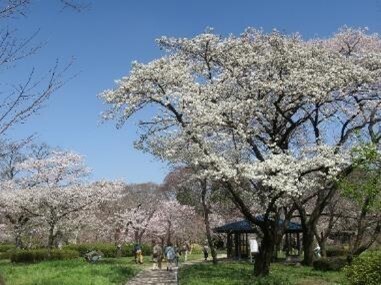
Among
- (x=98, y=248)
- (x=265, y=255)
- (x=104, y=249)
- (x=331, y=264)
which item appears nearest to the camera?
(x=265, y=255)

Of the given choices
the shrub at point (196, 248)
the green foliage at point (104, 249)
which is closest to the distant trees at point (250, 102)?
the green foliage at point (104, 249)

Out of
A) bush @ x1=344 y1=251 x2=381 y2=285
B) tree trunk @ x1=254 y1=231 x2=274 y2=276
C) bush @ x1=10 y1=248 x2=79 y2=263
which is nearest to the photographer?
bush @ x1=344 y1=251 x2=381 y2=285

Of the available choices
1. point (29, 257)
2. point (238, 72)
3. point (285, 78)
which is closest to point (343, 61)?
point (285, 78)

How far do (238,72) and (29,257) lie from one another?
25.2m

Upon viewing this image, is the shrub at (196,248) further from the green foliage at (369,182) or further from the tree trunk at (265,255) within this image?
the green foliage at (369,182)

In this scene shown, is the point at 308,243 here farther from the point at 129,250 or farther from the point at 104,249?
the point at 129,250

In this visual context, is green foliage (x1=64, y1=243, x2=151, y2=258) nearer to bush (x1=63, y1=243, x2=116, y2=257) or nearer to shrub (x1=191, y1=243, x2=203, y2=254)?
bush (x1=63, y1=243, x2=116, y2=257)

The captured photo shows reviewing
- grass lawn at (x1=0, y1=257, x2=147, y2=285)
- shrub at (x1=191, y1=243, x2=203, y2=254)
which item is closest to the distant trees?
grass lawn at (x1=0, y1=257, x2=147, y2=285)

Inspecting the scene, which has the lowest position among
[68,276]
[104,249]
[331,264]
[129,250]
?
[68,276]

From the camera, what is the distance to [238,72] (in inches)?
937

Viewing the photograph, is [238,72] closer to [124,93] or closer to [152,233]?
[124,93]

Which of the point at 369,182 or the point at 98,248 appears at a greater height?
the point at 369,182

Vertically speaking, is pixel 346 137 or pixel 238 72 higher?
pixel 238 72

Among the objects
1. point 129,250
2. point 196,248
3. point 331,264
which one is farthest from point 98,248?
point 331,264
